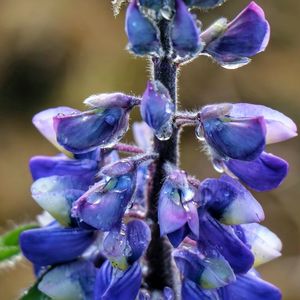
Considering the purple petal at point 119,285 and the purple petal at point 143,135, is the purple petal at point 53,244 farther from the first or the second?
the purple petal at point 143,135

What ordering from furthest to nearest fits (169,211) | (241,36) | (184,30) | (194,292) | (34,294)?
(34,294)
(194,292)
(241,36)
(169,211)
(184,30)

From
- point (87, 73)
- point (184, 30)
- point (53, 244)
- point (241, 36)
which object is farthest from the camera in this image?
point (87, 73)

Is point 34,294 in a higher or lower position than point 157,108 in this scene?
lower

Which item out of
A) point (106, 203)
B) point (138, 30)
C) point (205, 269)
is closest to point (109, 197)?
point (106, 203)

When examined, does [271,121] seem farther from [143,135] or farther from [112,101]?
[143,135]

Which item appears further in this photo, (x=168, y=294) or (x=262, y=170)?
(x=168, y=294)

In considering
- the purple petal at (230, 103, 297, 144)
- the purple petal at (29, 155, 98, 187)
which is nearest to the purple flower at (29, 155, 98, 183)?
the purple petal at (29, 155, 98, 187)

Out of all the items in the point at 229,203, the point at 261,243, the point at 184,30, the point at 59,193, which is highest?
the point at 184,30

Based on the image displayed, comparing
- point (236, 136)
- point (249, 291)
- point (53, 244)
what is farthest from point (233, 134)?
point (53, 244)
